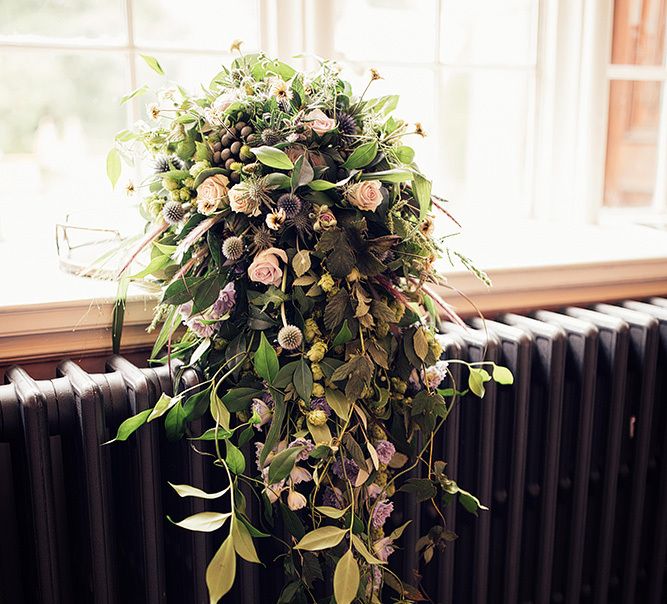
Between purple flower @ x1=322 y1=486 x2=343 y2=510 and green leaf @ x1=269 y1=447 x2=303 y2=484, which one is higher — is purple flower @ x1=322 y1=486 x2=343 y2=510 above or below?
Answer: below

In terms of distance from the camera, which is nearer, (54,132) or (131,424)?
(131,424)

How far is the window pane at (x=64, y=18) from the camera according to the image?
52.7 inches

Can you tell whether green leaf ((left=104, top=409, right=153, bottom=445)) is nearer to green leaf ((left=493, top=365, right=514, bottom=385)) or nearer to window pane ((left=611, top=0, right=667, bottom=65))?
green leaf ((left=493, top=365, right=514, bottom=385))

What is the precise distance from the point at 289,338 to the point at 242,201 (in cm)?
17

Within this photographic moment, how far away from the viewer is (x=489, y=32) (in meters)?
1.73

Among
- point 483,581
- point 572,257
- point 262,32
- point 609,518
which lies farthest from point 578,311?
point 262,32

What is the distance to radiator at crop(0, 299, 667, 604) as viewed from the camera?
100 cm

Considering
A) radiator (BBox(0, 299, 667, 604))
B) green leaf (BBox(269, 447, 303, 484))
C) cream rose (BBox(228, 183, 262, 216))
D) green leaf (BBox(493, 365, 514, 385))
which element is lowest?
radiator (BBox(0, 299, 667, 604))

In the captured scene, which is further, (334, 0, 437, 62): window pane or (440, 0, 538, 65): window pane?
(440, 0, 538, 65): window pane

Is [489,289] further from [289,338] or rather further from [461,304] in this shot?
[289,338]

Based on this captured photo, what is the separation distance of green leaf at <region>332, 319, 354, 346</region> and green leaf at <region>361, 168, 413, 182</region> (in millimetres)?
174

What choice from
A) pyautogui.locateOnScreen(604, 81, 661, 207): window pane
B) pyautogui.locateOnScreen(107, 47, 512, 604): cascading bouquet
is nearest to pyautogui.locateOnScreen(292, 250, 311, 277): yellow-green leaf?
pyautogui.locateOnScreen(107, 47, 512, 604): cascading bouquet

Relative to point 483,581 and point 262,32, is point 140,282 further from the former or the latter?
point 483,581

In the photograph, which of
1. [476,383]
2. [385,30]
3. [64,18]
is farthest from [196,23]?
[476,383]
